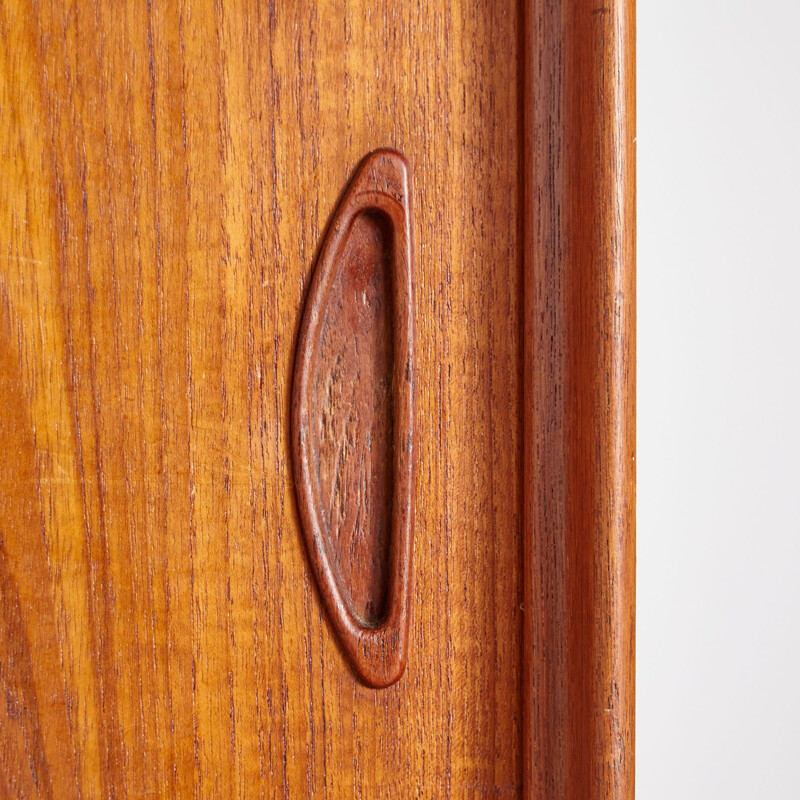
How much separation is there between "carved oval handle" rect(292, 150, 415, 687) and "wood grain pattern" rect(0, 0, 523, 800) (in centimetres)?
1

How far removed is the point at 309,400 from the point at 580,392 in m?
0.13

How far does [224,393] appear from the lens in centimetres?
30

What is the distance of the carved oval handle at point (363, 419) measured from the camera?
0.31 m

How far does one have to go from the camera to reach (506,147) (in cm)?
32

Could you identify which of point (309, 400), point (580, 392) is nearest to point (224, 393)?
point (309, 400)

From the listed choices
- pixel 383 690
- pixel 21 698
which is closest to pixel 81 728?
pixel 21 698
